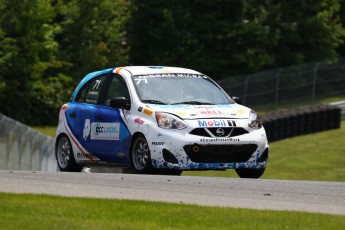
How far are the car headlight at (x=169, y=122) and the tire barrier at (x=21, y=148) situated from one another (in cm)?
783

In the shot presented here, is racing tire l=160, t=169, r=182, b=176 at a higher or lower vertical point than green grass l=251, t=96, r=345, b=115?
higher

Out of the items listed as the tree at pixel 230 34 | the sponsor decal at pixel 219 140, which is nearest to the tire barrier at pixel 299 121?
the tree at pixel 230 34

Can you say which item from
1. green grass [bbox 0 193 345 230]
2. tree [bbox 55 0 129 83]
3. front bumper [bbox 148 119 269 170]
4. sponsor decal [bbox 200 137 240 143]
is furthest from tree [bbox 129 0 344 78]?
green grass [bbox 0 193 345 230]

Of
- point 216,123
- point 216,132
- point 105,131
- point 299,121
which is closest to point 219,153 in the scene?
point 216,132

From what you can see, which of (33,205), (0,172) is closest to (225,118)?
(0,172)

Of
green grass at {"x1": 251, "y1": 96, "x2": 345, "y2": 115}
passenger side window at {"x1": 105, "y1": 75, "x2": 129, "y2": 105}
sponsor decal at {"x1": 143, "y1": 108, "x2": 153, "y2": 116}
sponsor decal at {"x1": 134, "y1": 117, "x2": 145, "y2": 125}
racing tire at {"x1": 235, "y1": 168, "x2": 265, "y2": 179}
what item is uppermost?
passenger side window at {"x1": 105, "y1": 75, "x2": 129, "y2": 105}

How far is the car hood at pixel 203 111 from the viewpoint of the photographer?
16.9 m

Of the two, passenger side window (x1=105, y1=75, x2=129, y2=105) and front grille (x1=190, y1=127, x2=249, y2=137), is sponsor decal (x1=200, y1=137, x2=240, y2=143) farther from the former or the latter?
passenger side window (x1=105, y1=75, x2=129, y2=105)

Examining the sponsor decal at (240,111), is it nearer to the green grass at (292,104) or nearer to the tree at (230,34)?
the green grass at (292,104)

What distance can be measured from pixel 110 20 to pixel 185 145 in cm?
4128

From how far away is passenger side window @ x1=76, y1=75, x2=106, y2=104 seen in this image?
1878 cm

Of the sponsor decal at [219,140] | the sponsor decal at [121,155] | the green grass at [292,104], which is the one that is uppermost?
the sponsor decal at [219,140]

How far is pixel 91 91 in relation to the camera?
19.0 metres

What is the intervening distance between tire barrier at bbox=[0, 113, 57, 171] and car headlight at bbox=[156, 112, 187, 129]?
25.7ft
